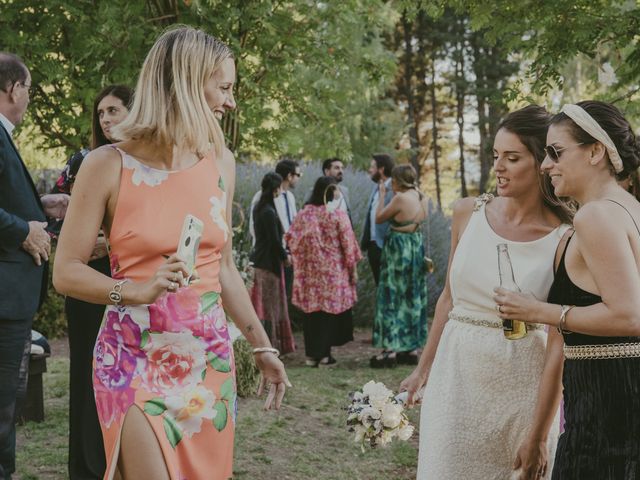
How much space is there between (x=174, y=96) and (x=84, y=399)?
101 inches

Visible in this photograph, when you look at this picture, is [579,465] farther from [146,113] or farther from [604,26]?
[604,26]

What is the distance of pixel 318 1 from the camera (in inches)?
310

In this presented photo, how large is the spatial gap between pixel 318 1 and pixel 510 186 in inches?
192

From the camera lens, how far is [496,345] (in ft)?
11.1

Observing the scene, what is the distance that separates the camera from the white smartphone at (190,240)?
250 cm

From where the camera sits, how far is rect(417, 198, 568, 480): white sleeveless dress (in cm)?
336

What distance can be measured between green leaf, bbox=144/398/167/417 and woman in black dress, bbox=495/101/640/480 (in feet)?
3.79

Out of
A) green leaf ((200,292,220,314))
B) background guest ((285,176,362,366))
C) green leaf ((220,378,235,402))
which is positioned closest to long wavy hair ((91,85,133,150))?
green leaf ((200,292,220,314))

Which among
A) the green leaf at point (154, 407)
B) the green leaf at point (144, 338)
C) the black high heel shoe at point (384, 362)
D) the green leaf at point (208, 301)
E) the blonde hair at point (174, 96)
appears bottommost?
the black high heel shoe at point (384, 362)

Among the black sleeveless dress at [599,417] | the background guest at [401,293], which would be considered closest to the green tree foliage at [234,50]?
the background guest at [401,293]

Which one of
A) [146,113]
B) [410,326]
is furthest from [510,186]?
[410,326]

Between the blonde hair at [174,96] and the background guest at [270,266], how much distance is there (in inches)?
303

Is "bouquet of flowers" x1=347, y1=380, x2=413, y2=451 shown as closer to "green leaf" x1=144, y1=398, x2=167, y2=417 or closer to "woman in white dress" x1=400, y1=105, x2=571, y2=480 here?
"woman in white dress" x1=400, y1=105, x2=571, y2=480

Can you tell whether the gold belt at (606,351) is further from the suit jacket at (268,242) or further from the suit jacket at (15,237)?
the suit jacket at (268,242)
